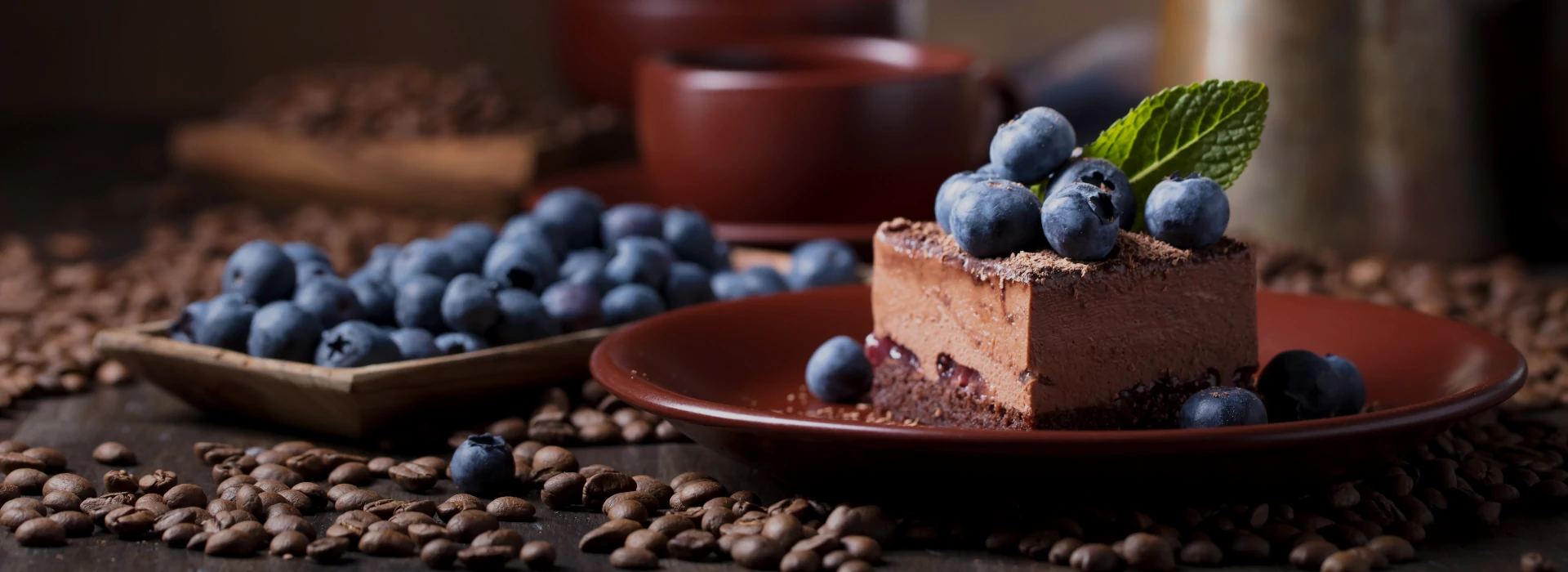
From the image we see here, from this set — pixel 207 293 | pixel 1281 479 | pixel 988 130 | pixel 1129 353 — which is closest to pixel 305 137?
pixel 207 293

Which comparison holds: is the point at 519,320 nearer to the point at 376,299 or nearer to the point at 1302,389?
the point at 376,299

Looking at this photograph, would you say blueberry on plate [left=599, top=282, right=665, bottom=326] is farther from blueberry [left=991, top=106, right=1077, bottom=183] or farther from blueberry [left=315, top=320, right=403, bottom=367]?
blueberry [left=991, top=106, right=1077, bottom=183]

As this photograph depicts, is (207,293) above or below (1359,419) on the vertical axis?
below

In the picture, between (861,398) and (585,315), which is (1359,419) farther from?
(585,315)

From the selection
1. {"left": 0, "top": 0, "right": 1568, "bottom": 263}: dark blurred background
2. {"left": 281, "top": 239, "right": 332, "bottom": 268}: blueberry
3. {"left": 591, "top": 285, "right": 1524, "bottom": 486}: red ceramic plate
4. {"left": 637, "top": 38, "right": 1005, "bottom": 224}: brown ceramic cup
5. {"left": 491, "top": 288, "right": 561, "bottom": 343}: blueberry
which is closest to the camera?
{"left": 591, "top": 285, "right": 1524, "bottom": 486}: red ceramic plate

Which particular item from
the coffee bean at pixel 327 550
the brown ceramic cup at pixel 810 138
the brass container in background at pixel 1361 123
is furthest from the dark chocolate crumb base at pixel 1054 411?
the brass container in background at pixel 1361 123

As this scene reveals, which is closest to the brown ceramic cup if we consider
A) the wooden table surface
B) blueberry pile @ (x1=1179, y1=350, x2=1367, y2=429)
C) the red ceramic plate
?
the red ceramic plate

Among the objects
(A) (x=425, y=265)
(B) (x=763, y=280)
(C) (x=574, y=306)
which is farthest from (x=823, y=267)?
(A) (x=425, y=265)
